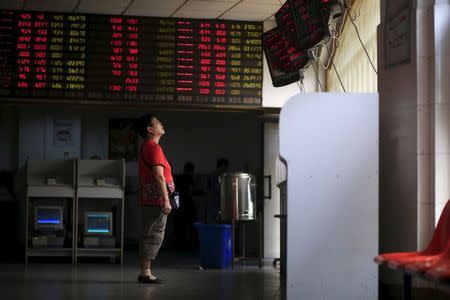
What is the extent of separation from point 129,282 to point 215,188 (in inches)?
211

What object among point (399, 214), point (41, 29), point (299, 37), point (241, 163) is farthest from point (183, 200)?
point (399, 214)

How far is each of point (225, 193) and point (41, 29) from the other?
307cm

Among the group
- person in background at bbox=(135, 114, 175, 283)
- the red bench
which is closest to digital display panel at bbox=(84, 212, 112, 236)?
person in background at bbox=(135, 114, 175, 283)

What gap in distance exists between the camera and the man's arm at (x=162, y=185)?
8180 mm

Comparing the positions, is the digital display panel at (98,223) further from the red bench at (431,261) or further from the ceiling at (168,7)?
the red bench at (431,261)

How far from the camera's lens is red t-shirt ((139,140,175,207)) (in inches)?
324

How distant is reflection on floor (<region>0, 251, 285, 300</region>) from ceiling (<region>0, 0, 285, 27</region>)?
3.15 metres

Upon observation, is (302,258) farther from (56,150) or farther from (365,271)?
(56,150)

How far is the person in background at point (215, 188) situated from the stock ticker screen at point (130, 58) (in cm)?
267

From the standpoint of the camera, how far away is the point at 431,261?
4.66 metres

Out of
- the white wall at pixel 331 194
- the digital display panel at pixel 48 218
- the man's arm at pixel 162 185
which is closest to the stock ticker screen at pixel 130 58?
the digital display panel at pixel 48 218

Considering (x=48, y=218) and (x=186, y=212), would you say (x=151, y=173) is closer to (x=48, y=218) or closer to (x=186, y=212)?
(x=48, y=218)

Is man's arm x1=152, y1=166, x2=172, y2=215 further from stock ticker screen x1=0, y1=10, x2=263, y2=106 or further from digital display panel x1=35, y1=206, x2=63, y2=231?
digital display panel x1=35, y1=206, x2=63, y2=231

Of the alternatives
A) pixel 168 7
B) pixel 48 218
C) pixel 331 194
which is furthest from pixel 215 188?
pixel 331 194
